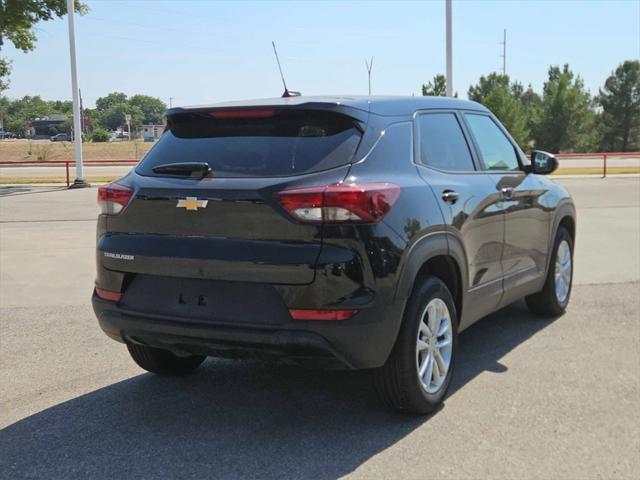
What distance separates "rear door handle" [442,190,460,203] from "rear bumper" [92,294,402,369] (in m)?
0.87

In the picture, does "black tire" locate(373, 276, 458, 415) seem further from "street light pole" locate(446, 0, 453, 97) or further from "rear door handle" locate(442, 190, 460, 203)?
"street light pole" locate(446, 0, 453, 97)

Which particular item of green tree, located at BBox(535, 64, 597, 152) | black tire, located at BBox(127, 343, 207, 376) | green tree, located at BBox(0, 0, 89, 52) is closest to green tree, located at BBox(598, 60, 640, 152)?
green tree, located at BBox(535, 64, 597, 152)

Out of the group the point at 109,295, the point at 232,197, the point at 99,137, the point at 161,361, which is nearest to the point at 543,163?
the point at 232,197

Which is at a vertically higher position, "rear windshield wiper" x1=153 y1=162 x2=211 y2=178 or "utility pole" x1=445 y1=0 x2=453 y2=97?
"utility pole" x1=445 y1=0 x2=453 y2=97

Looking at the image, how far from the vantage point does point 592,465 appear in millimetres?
3355

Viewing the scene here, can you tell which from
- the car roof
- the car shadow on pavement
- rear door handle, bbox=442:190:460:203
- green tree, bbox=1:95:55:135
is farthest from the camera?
green tree, bbox=1:95:55:135

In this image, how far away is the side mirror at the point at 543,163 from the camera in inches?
219

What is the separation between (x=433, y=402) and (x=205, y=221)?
64.8 inches

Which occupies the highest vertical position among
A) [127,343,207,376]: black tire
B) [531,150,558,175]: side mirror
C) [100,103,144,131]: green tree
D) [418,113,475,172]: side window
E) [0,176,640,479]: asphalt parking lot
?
[100,103,144,131]: green tree

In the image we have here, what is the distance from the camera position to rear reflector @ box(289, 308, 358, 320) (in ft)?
11.1

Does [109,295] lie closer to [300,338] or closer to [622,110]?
[300,338]

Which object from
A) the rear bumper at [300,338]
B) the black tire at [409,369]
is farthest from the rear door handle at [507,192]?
the rear bumper at [300,338]

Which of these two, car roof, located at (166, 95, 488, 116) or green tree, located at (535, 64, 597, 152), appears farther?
green tree, located at (535, 64, 597, 152)

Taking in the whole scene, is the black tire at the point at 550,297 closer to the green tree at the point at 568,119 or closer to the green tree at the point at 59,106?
the green tree at the point at 568,119
